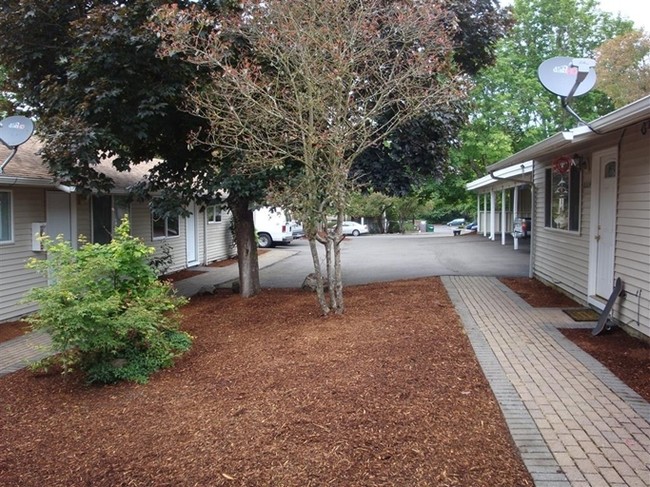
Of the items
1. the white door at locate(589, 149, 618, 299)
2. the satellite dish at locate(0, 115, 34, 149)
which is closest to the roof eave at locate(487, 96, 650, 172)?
the white door at locate(589, 149, 618, 299)

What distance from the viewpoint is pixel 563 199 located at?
9.36 m

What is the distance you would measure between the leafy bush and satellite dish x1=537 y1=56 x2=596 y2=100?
213 inches

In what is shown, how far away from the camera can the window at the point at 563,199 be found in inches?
340

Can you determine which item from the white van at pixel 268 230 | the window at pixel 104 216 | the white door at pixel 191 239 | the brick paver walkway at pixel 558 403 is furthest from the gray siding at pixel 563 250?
the white van at pixel 268 230

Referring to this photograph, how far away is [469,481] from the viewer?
3033 mm

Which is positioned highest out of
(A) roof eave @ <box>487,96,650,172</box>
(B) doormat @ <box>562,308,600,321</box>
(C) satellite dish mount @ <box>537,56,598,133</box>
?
(C) satellite dish mount @ <box>537,56,598,133</box>

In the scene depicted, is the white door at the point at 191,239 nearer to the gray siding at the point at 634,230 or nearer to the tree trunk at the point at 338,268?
the tree trunk at the point at 338,268

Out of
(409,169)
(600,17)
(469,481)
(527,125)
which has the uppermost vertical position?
(600,17)

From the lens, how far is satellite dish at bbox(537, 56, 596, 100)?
675 cm

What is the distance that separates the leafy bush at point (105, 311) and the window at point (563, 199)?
6.63 meters

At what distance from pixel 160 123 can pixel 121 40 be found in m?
1.54

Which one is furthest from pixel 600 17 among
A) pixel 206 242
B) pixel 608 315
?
pixel 608 315

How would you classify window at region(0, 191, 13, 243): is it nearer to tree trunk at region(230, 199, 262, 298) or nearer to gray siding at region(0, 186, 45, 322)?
gray siding at region(0, 186, 45, 322)

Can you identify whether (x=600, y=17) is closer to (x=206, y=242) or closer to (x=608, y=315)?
(x=206, y=242)
